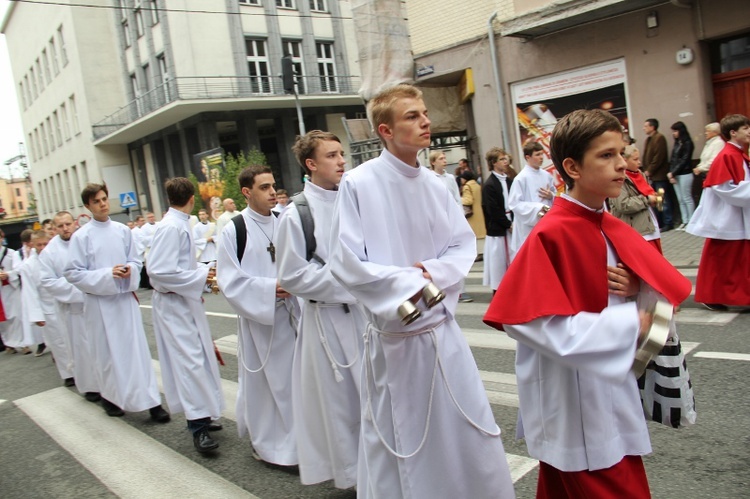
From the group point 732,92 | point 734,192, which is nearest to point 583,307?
point 734,192

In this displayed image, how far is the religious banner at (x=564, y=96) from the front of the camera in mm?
13227

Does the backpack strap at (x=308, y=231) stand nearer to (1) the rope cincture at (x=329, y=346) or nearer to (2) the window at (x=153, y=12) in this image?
(1) the rope cincture at (x=329, y=346)

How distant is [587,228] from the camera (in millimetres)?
2338

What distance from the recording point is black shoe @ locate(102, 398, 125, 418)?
6.32 metres

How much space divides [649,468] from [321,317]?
2035 mm

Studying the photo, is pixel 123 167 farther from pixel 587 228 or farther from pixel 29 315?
pixel 587 228

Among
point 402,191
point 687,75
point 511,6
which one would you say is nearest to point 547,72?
point 511,6

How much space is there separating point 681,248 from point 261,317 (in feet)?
26.3

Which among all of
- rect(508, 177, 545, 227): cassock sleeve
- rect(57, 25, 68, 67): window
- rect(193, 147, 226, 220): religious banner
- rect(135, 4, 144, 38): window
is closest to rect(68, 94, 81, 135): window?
rect(57, 25, 68, 67): window

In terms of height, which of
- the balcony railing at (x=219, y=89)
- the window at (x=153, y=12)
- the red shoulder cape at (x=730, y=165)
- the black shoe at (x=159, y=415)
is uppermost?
the window at (x=153, y=12)

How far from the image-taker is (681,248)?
1021cm

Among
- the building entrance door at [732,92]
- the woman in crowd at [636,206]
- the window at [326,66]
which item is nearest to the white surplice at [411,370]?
the woman in crowd at [636,206]

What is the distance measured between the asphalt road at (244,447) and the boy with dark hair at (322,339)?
348mm

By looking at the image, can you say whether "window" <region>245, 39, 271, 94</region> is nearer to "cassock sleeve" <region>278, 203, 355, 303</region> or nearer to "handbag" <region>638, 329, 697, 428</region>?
"cassock sleeve" <region>278, 203, 355, 303</region>
